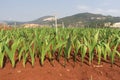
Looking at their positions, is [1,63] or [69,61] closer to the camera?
[1,63]

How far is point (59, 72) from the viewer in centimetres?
464

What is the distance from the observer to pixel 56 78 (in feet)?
14.5

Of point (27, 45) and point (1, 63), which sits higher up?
point (27, 45)

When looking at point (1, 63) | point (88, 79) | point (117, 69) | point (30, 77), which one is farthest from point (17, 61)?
point (117, 69)

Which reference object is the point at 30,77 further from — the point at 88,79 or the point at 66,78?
the point at 88,79

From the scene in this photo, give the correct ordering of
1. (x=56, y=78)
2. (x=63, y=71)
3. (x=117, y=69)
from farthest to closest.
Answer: (x=117, y=69) → (x=63, y=71) → (x=56, y=78)

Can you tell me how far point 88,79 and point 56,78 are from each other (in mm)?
496

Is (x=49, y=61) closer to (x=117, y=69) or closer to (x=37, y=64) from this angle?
(x=37, y=64)

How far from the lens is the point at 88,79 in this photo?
4461 millimetres

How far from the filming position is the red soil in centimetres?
447

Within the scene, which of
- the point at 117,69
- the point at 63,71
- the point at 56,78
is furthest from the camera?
the point at 117,69

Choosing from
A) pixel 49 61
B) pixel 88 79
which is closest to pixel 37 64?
pixel 49 61

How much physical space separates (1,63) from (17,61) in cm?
39

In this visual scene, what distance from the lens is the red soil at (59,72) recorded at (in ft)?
14.7
